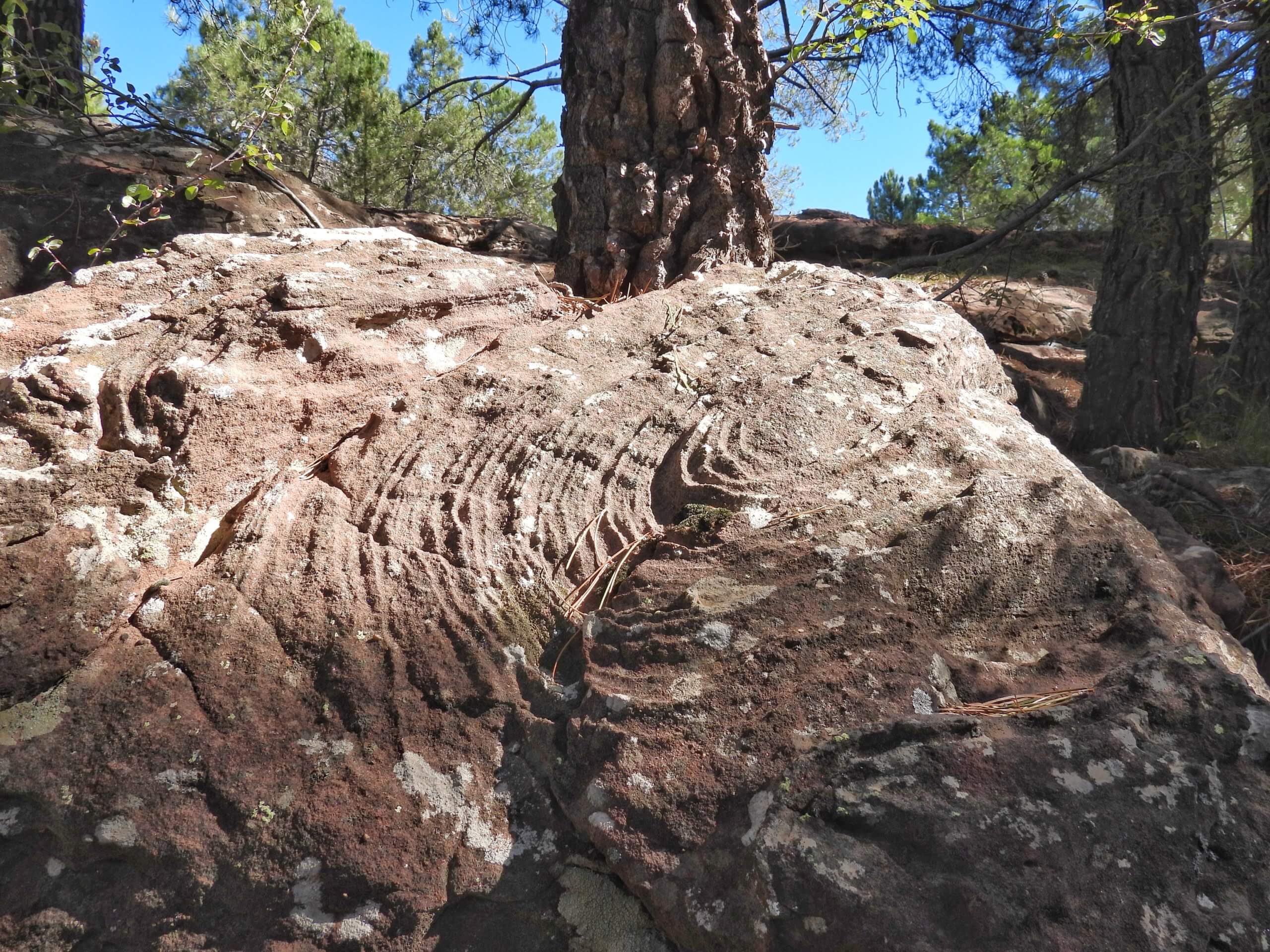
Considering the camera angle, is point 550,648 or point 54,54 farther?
point 54,54

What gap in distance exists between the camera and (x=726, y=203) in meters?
3.72

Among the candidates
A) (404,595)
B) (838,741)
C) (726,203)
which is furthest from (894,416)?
(726,203)

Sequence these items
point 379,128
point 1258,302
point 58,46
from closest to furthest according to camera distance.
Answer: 1. point 58,46
2. point 1258,302
3. point 379,128

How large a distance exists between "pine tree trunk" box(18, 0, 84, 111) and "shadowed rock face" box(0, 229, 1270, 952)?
244cm

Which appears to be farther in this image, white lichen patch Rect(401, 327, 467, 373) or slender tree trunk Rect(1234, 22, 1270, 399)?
slender tree trunk Rect(1234, 22, 1270, 399)

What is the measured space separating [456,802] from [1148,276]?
18.1ft

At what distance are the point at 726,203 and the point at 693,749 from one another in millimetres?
2640

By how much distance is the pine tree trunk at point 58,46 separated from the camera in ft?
13.6

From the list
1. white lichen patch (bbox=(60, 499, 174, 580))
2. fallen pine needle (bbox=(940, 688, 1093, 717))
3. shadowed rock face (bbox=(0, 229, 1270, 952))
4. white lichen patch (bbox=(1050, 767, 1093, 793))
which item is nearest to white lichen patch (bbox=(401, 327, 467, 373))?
shadowed rock face (bbox=(0, 229, 1270, 952))

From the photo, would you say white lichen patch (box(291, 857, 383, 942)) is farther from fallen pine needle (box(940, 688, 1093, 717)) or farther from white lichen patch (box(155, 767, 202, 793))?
fallen pine needle (box(940, 688, 1093, 717))

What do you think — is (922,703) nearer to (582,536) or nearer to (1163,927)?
(1163,927)

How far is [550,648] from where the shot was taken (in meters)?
1.96

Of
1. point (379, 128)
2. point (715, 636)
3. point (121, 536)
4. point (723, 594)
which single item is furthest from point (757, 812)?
point (379, 128)

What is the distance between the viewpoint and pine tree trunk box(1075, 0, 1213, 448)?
216 inches
